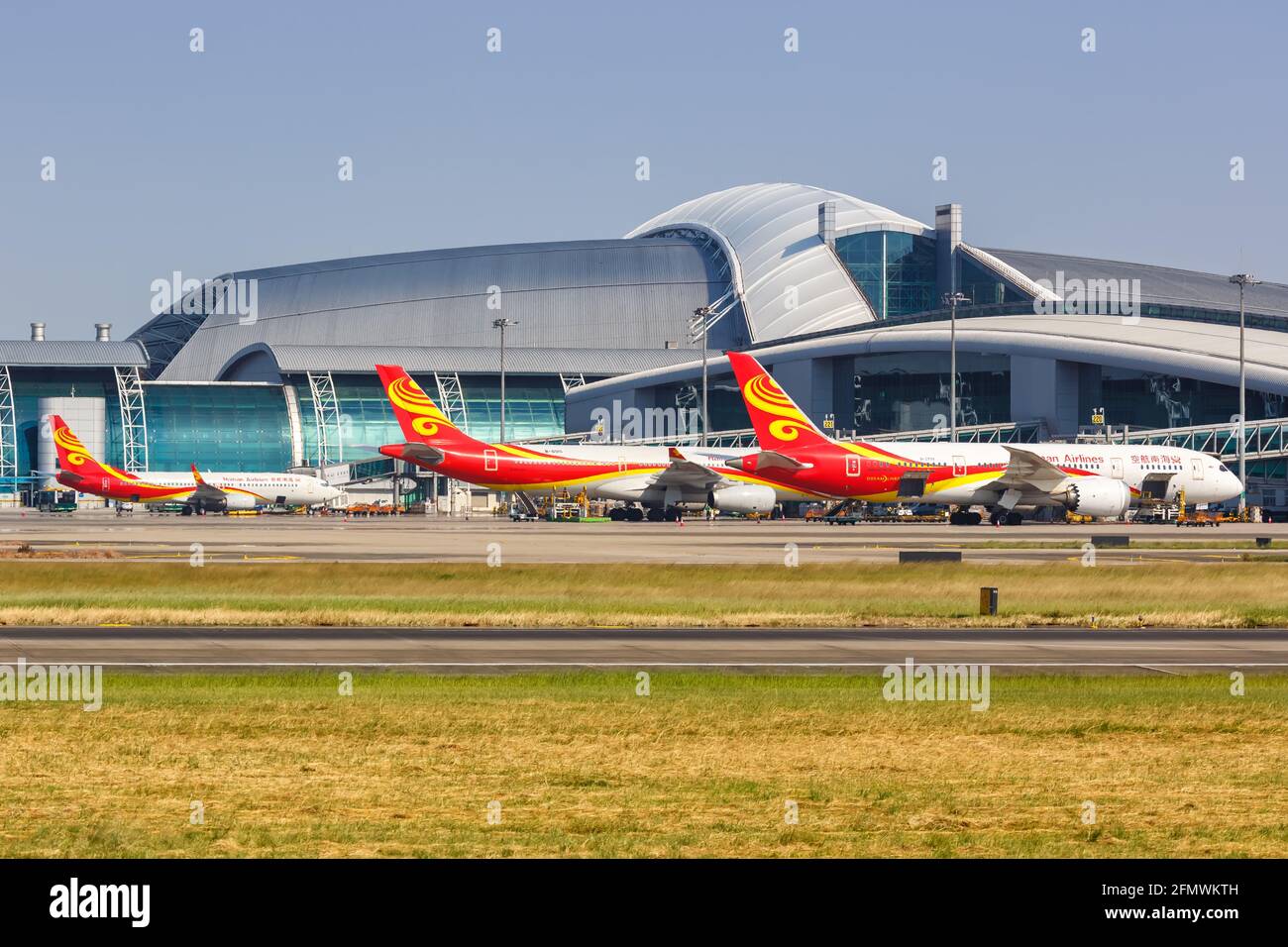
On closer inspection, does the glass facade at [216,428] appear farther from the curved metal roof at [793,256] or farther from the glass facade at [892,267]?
the glass facade at [892,267]

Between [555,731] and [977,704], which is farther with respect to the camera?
[977,704]

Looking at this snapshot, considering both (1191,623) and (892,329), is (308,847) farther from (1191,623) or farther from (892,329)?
(892,329)

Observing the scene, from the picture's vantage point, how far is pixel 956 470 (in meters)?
85.5

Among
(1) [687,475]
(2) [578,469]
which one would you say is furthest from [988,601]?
(2) [578,469]

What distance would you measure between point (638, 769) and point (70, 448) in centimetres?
10944

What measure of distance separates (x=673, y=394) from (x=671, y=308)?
2884 centimetres

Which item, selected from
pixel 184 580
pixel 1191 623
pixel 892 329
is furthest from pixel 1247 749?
pixel 892 329

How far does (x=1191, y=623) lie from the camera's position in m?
35.9

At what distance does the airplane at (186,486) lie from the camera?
384 feet

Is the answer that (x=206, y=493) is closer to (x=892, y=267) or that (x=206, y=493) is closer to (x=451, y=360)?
(x=451, y=360)

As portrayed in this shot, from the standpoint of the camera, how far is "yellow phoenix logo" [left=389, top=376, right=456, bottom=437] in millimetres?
88938

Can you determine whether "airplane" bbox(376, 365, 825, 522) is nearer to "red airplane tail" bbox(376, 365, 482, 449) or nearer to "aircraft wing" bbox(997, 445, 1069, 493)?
"red airplane tail" bbox(376, 365, 482, 449)

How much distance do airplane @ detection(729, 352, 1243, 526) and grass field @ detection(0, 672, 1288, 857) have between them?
58.2 meters

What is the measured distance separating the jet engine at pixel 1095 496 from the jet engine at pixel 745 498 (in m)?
16.4
